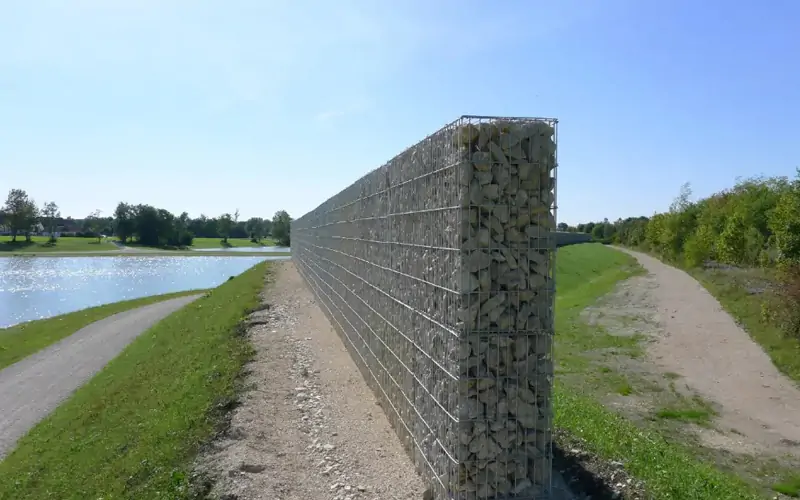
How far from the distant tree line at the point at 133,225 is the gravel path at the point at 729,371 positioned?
6136 cm

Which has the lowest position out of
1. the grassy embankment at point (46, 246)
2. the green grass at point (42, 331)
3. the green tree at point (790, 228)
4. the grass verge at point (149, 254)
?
the green grass at point (42, 331)

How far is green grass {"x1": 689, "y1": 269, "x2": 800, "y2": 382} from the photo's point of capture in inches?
603

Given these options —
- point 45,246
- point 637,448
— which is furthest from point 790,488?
point 45,246

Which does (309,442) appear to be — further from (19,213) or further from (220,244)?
(220,244)

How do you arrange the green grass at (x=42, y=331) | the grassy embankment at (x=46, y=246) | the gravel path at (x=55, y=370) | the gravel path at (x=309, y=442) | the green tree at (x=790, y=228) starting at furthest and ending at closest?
1. the grassy embankment at (x=46, y=246)
2. the green grass at (x=42, y=331)
3. the green tree at (x=790, y=228)
4. the gravel path at (x=55, y=370)
5. the gravel path at (x=309, y=442)

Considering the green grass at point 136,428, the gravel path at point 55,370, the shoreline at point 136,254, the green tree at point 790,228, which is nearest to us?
the green grass at point 136,428

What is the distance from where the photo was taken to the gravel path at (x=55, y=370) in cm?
1418

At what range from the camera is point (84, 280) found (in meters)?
51.8

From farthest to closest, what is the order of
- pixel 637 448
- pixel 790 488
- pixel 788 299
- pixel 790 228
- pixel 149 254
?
pixel 149 254
pixel 790 228
pixel 788 299
pixel 790 488
pixel 637 448

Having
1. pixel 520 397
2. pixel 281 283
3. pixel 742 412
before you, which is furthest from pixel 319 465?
pixel 281 283

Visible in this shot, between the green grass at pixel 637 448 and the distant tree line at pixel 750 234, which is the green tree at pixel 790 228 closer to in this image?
the distant tree line at pixel 750 234

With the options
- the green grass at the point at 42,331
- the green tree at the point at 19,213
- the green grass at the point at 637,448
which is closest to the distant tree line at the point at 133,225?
the green tree at the point at 19,213

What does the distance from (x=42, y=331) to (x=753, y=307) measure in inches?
1090

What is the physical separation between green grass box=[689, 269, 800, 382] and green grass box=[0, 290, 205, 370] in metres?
23.2
